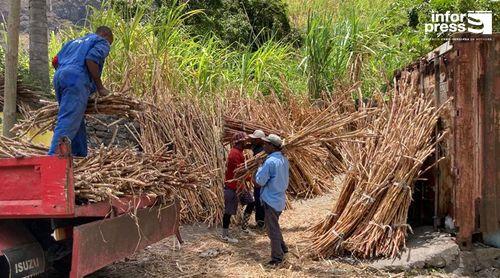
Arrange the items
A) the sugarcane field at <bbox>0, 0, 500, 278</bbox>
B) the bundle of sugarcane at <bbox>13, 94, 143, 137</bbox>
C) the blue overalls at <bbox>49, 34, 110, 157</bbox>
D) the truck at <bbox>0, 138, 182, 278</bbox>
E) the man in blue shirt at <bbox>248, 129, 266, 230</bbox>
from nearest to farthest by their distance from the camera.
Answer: the truck at <bbox>0, 138, 182, 278</bbox>
the sugarcane field at <bbox>0, 0, 500, 278</bbox>
the blue overalls at <bbox>49, 34, 110, 157</bbox>
the bundle of sugarcane at <bbox>13, 94, 143, 137</bbox>
the man in blue shirt at <bbox>248, 129, 266, 230</bbox>

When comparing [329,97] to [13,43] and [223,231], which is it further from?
[13,43]

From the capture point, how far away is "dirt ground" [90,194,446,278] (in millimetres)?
5242

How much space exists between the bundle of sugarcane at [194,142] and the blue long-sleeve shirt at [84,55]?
6.64 feet

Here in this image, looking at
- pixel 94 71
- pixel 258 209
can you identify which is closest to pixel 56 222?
pixel 94 71

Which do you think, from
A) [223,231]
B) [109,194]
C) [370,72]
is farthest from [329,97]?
[109,194]

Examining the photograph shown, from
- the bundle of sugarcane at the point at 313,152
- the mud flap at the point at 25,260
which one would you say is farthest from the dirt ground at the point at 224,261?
the mud flap at the point at 25,260

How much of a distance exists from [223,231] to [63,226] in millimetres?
3028

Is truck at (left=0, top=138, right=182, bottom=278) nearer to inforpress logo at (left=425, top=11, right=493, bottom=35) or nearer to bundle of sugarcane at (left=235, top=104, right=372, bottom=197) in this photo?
bundle of sugarcane at (left=235, top=104, right=372, bottom=197)

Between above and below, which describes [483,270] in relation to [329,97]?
below

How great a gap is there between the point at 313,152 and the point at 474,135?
122 inches

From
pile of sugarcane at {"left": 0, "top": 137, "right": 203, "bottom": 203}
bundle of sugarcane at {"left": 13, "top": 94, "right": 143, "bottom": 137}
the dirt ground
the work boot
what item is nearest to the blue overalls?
bundle of sugarcane at {"left": 13, "top": 94, "right": 143, "bottom": 137}

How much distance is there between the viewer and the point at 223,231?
6715 mm

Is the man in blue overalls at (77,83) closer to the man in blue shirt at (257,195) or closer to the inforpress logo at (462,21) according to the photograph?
the man in blue shirt at (257,195)

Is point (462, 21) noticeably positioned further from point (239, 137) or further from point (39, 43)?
point (39, 43)
